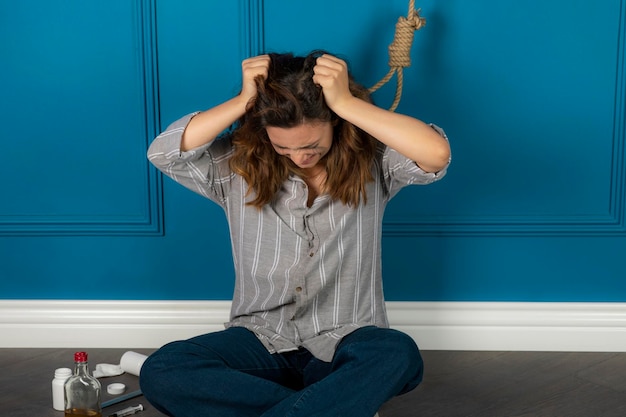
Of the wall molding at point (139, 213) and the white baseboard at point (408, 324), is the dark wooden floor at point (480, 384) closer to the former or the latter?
the white baseboard at point (408, 324)

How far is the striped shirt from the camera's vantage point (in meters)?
1.81

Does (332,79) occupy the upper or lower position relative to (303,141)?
upper

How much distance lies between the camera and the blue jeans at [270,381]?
158 centimetres

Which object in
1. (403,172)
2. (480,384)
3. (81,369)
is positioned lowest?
(480,384)

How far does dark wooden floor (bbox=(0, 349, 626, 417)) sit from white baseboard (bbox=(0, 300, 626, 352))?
4cm

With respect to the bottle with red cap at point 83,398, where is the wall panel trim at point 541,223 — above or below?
above

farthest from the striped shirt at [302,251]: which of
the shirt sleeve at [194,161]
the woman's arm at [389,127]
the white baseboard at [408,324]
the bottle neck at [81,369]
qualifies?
the white baseboard at [408,324]

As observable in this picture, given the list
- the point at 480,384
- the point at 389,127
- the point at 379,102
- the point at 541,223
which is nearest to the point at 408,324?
the point at 480,384

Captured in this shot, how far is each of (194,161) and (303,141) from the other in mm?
263

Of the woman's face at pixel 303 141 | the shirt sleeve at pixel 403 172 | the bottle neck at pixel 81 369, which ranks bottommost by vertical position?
the bottle neck at pixel 81 369

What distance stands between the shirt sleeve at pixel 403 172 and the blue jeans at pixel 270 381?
12.7 inches

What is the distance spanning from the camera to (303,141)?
1.65 meters

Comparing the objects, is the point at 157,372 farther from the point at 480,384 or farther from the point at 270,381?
the point at 480,384

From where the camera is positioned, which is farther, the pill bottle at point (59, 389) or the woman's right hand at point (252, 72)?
the pill bottle at point (59, 389)
